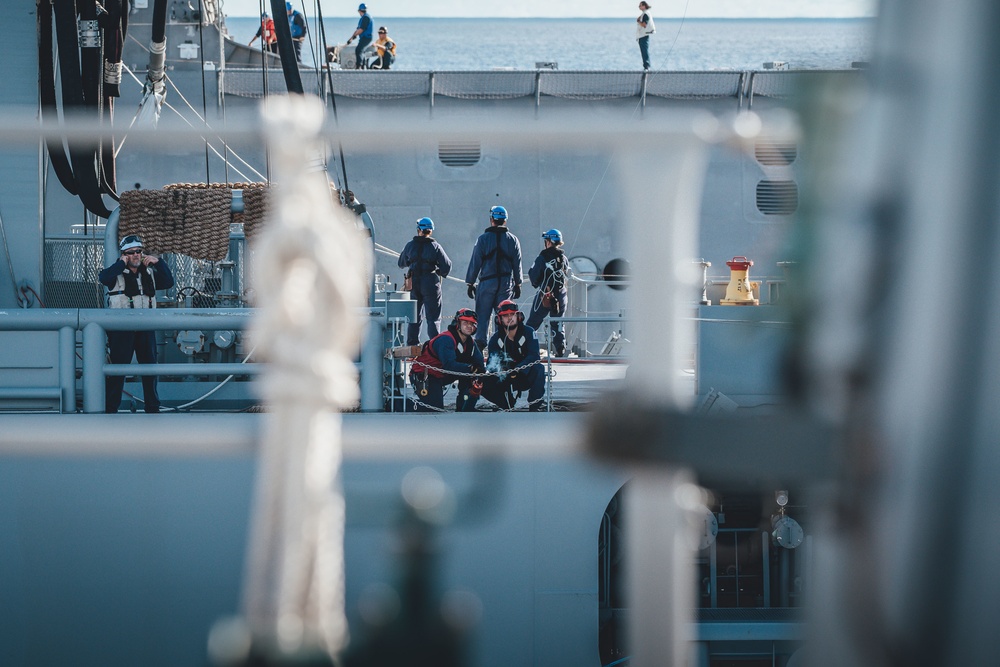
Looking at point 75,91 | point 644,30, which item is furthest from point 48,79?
point 644,30

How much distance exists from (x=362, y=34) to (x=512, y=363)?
11389 millimetres

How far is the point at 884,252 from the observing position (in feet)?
4.05

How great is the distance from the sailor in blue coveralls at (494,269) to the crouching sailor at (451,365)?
2184 mm

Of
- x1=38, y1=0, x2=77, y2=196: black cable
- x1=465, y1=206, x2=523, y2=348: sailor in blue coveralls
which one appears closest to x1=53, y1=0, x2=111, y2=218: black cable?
x1=38, y1=0, x2=77, y2=196: black cable

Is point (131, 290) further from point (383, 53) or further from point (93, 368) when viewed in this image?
point (383, 53)

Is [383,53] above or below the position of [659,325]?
above

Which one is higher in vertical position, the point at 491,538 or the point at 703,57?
the point at 703,57

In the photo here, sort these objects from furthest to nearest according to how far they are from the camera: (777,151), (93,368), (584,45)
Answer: (584,45)
(93,368)
(777,151)

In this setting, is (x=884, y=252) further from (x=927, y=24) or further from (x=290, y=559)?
(x=290, y=559)

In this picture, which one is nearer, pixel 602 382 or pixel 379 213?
pixel 602 382

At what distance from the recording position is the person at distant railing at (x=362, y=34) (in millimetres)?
16422

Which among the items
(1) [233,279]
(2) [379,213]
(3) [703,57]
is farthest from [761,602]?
(3) [703,57]

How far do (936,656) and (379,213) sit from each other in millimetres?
14317

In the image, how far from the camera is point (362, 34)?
54.4 ft
